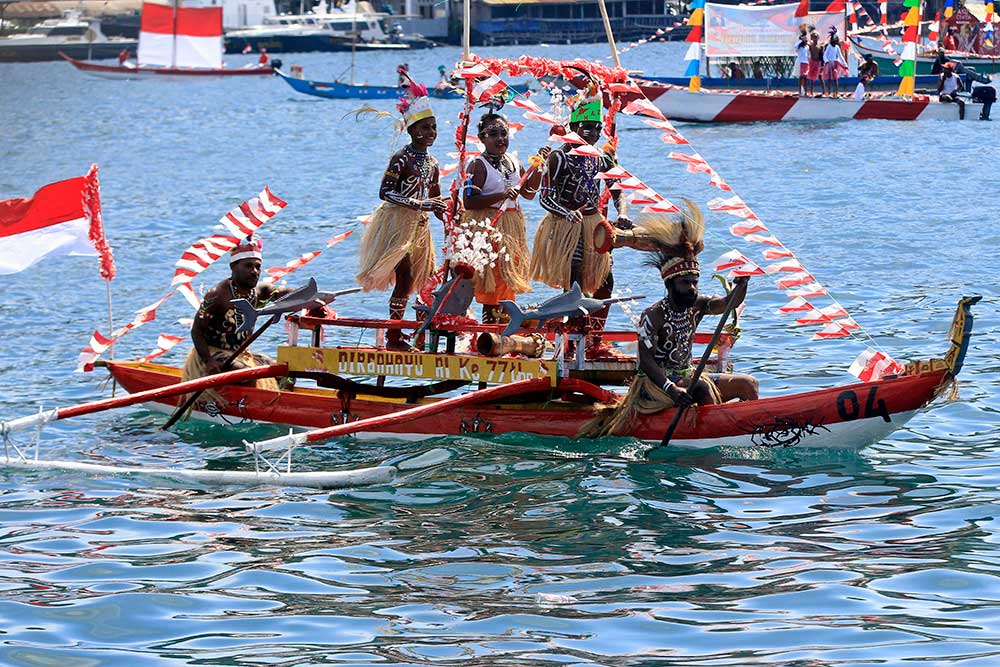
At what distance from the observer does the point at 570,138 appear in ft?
38.4

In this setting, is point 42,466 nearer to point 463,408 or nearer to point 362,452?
point 362,452

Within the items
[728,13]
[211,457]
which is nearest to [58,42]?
[728,13]

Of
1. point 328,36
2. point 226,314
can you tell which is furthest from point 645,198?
point 328,36

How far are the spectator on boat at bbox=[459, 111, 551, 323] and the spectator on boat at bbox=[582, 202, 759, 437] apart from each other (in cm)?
177

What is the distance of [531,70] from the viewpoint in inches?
497

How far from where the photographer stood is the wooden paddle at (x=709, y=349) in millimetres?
10938

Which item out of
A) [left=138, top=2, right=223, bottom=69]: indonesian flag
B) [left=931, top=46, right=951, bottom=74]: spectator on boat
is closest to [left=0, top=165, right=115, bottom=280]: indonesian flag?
[left=931, top=46, right=951, bottom=74]: spectator on boat

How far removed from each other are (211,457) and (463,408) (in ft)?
6.89

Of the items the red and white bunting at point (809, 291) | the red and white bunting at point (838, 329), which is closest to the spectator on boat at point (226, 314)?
the red and white bunting at point (809, 291)

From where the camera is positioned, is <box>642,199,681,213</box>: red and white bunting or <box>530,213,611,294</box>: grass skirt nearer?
<box>642,199,681,213</box>: red and white bunting

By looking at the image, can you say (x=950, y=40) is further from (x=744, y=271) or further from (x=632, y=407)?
(x=744, y=271)

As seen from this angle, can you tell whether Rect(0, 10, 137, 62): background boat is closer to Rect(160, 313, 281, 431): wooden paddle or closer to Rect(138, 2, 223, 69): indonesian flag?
Rect(138, 2, 223, 69): indonesian flag

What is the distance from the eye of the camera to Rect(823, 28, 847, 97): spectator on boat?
1644 inches

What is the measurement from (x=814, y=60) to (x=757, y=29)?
183cm
